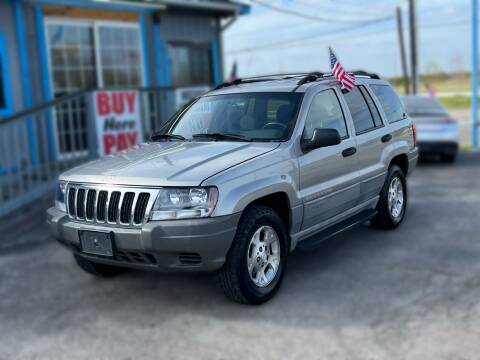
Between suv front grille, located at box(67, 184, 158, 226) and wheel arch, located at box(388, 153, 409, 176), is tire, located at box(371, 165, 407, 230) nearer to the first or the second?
wheel arch, located at box(388, 153, 409, 176)

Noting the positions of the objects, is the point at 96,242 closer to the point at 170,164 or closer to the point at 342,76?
the point at 170,164

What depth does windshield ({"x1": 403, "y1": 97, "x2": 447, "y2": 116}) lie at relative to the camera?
12070mm

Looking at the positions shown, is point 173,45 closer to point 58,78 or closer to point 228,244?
point 58,78

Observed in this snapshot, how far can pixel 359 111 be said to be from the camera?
241 inches

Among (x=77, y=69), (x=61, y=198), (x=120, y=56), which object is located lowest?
(x=61, y=198)

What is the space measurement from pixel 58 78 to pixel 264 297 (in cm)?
724

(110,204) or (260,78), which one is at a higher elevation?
(260,78)

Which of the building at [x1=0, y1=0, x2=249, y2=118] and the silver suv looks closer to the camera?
the silver suv

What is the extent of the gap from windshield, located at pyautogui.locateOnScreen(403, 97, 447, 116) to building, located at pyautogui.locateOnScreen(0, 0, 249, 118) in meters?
4.42

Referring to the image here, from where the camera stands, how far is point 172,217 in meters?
4.22

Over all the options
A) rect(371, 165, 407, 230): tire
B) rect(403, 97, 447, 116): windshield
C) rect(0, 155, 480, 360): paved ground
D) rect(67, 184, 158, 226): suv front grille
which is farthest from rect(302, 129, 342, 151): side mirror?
rect(403, 97, 447, 116): windshield

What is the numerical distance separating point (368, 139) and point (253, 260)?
7.15 ft

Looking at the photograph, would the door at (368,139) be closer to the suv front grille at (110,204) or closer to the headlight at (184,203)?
the headlight at (184,203)

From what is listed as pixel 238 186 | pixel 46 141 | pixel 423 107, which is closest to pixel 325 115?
pixel 238 186
